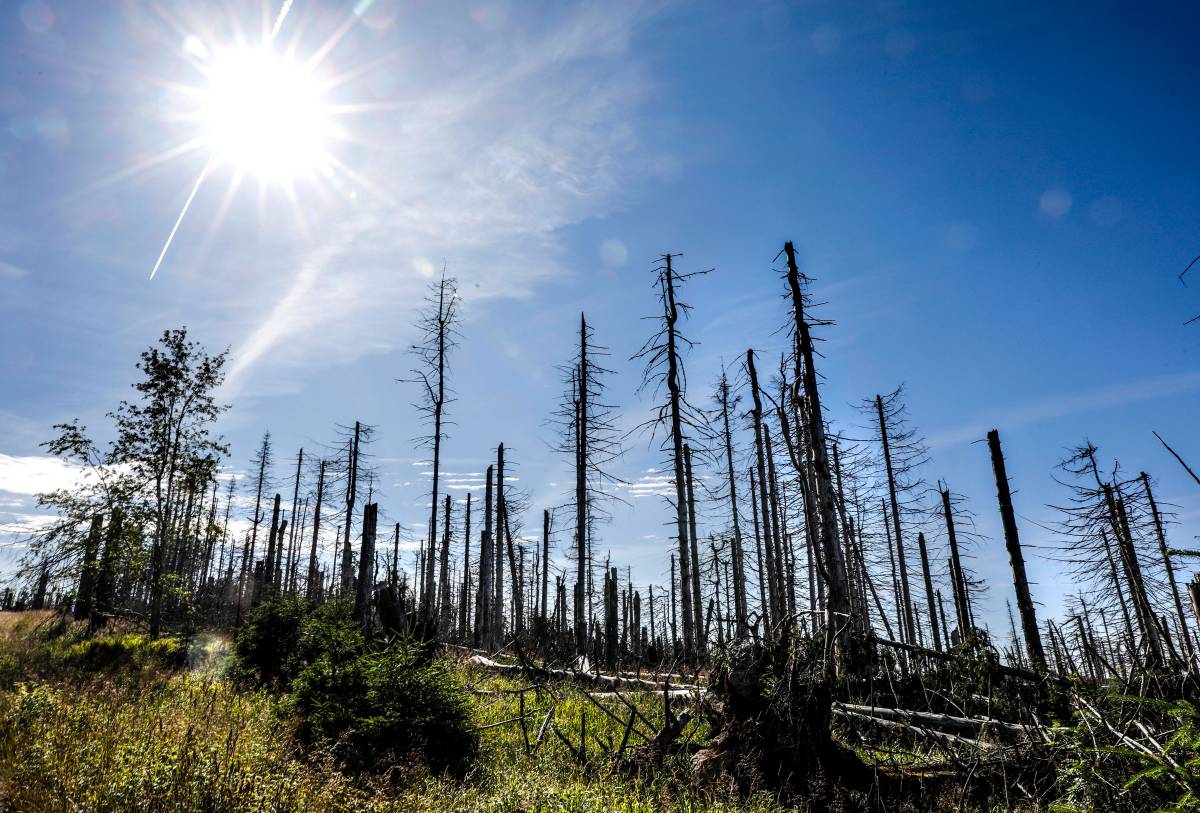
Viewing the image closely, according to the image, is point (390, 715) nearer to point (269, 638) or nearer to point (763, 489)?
point (269, 638)

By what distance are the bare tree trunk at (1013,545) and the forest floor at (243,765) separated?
11.1m

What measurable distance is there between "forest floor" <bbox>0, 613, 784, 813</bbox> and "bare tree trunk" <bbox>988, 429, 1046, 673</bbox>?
11.1 meters

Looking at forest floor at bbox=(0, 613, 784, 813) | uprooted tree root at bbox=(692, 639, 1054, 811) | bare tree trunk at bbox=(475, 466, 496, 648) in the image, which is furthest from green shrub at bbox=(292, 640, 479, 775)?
bare tree trunk at bbox=(475, 466, 496, 648)

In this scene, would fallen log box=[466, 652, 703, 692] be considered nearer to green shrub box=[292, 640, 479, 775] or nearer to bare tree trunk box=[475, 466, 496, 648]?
green shrub box=[292, 640, 479, 775]

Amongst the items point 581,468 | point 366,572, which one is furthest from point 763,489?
point 366,572

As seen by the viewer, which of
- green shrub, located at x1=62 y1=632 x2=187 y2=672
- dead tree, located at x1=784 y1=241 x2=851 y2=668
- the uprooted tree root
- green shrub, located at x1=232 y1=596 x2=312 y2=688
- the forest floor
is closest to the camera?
the forest floor

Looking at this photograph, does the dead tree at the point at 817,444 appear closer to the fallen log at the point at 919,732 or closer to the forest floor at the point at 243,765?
the fallen log at the point at 919,732

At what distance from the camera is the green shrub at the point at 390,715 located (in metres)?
7.75

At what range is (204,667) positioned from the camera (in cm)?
1445

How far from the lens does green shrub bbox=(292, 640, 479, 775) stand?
7754mm

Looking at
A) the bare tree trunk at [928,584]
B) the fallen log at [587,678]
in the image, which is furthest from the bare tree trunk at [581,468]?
the bare tree trunk at [928,584]

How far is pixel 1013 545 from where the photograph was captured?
54.0 ft

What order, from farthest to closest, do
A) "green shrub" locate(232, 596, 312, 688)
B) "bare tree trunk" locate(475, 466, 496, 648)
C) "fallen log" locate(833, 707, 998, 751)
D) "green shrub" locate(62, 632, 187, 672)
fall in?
"bare tree trunk" locate(475, 466, 496, 648) < "green shrub" locate(62, 632, 187, 672) < "green shrub" locate(232, 596, 312, 688) < "fallen log" locate(833, 707, 998, 751)

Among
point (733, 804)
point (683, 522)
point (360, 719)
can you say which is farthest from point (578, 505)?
point (733, 804)
